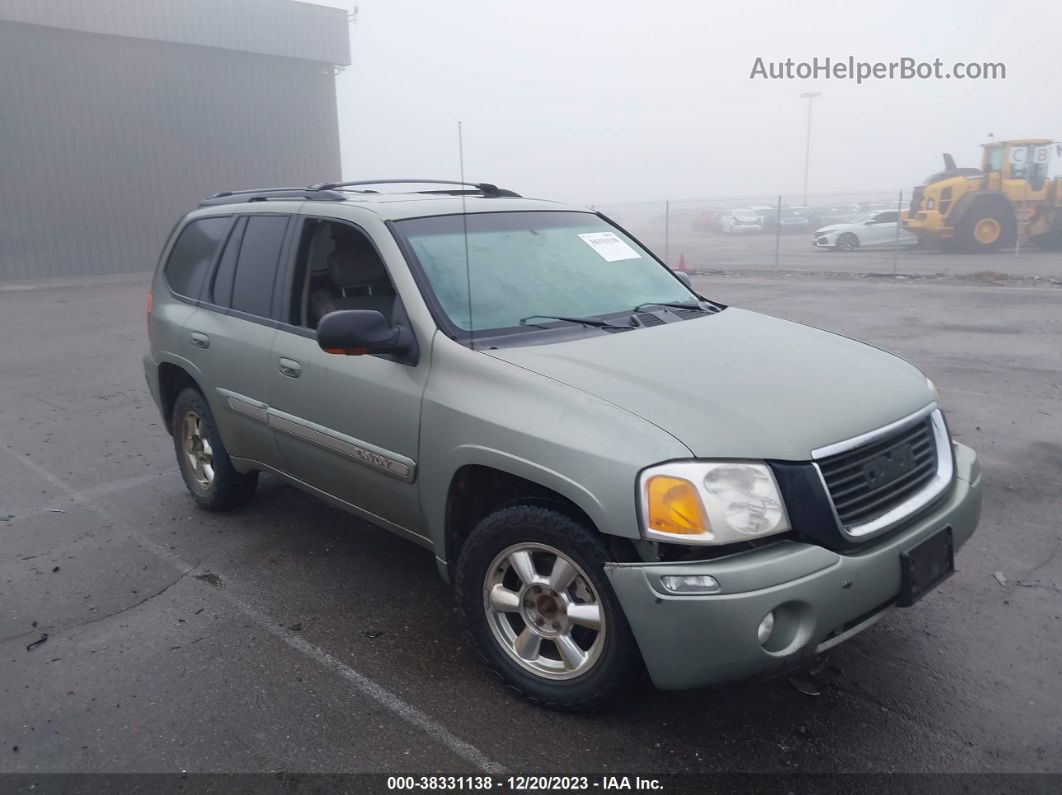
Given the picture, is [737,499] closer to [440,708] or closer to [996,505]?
[440,708]

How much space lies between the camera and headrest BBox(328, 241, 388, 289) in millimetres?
3889

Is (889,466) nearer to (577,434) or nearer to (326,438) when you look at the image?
(577,434)

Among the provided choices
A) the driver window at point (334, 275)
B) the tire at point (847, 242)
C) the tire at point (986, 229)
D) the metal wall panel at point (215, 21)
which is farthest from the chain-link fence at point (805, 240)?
the metal wall panel at point (215, 21)

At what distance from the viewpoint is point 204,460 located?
5156 millimetres

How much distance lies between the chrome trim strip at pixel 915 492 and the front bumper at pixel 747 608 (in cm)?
8

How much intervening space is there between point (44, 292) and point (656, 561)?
2038cm

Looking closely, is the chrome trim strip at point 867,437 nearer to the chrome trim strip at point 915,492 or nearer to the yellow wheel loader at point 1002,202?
the chrome trim strip at point 915,492

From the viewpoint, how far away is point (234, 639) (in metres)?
3.71

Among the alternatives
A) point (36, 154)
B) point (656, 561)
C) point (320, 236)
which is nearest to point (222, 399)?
point (320, 236)

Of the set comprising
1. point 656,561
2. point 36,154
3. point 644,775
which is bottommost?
point 644,775

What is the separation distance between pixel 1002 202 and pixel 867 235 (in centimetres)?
371

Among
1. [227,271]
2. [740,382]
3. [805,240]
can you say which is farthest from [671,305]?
[805,240]

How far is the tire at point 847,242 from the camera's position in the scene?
81.6ft

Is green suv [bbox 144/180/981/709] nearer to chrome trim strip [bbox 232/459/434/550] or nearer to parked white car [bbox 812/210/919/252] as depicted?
chrome trim strip [bbox 232/459/434/550]
